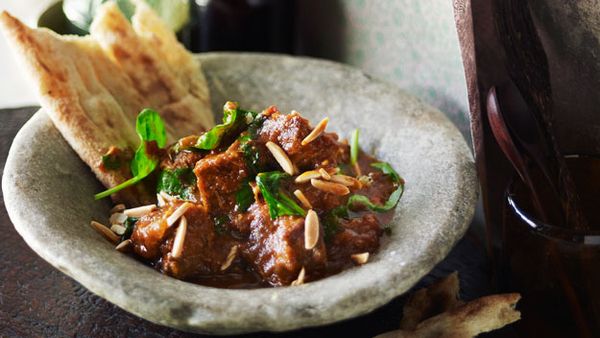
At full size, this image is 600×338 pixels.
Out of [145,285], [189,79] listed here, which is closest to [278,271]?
[145,285]

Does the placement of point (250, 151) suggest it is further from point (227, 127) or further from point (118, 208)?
point (118, 208)

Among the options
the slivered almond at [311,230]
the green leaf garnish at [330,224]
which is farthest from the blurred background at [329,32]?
the slivered almond at [311,230]

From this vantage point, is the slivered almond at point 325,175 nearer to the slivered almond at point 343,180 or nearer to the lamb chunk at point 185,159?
the slivered almond at point 343,180

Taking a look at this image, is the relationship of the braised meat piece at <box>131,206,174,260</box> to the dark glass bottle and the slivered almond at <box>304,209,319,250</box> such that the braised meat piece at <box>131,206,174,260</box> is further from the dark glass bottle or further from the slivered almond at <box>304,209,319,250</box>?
the dark glass bottle

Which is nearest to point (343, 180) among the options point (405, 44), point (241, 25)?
point (405, 44)

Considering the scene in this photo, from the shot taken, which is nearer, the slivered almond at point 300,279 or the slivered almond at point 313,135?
the slivered almond at point 300,279

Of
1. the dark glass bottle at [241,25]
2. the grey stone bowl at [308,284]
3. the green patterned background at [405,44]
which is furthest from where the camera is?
the dark glass bottle at [241,25]

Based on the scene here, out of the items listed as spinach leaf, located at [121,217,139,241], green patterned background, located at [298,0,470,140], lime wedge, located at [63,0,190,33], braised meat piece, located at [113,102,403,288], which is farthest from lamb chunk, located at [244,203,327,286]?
lime wedge, located at [63,0,190,33]
